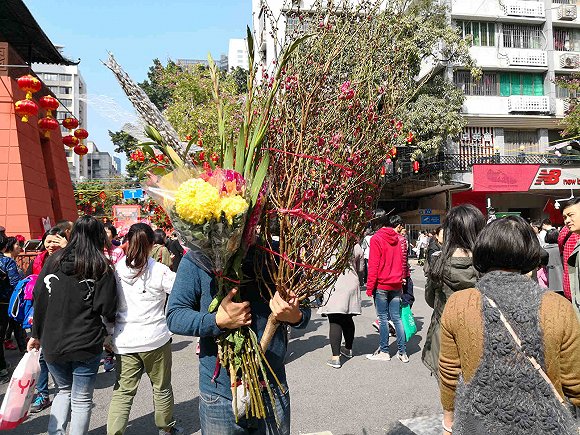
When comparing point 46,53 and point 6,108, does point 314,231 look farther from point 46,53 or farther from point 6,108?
point 46,53

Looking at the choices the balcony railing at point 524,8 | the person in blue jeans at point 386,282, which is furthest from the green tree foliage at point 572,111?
the person in blue jeans at point 386,282

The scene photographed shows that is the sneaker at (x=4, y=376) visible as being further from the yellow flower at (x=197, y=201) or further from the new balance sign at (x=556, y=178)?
the new balance sign at (x=556, y=178)

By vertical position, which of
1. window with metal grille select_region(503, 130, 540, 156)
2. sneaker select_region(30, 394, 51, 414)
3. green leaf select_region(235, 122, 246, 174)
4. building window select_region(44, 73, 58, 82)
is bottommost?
sneaker select_region(30, 394, 51, 414)

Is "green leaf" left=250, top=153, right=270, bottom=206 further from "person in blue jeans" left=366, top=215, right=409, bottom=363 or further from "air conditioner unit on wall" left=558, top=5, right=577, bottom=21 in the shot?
"air conditioner unit on wall" left=558, top=5, right=577, bottom=21

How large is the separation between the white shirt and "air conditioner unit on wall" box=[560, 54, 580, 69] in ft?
81.2

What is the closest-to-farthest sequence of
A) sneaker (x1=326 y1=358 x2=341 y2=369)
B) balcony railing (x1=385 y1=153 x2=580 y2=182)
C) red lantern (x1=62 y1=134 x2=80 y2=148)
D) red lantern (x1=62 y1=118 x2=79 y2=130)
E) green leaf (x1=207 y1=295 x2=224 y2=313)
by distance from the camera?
green leaf (x1=207 y1=295 x2=224 y2=313) → sneaker (x1=326 y1=358 x2=341 y2=369) → red lantern (x1=62 y1=118 x2=79 y2=130) → red lantern (x1=62 y1=134 x2=80 y2=148) → balcony railing (x1=385 y1=153 x2=580 y2=182)

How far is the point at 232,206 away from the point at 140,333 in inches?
78.3

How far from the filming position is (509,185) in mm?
19828

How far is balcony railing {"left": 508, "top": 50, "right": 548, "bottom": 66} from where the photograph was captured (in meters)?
21.9

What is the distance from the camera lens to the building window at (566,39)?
75.2 feet

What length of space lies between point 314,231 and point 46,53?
1681cm

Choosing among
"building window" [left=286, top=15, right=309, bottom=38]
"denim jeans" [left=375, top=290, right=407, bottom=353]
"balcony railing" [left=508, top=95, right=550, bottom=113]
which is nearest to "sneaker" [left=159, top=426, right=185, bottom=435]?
"denim jeans" [left=375, top=290, right=407, bottom=353]

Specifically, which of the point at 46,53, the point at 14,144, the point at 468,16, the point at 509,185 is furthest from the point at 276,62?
the point at 468,16

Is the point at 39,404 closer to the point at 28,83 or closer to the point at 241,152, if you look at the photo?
the point at 241,152
